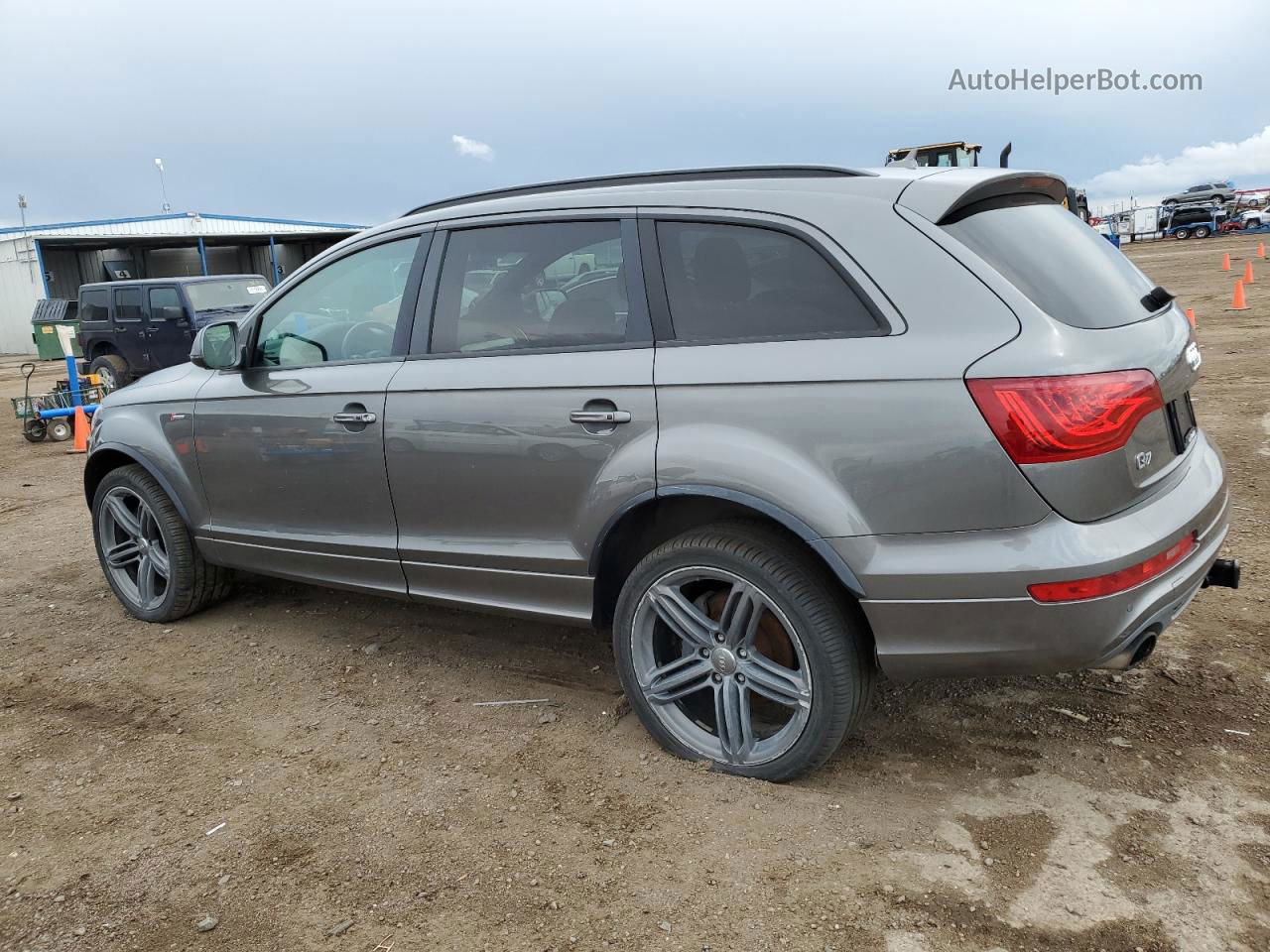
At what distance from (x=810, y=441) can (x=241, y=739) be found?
2336 millimetres

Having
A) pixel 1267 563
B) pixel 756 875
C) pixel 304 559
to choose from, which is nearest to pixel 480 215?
pixel 304 559

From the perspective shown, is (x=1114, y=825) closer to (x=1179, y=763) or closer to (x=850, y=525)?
(x=1179, y=763)

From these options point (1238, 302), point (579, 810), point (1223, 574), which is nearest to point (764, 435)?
point (579, 810)

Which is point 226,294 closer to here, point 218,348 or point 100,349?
point 100,349

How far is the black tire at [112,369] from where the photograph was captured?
15.8 m

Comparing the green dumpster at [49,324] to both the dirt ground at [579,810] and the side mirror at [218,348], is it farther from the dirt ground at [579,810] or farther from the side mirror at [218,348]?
the dirt ground at [579,810]

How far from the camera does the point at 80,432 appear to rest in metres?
11.1

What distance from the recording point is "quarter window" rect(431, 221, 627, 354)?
3.21 m

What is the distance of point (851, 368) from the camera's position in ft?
8.68

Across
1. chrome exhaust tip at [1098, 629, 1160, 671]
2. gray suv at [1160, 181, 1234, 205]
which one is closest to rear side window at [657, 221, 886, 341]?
chrome exhaust tip at [1098, 629, 1160, 671]

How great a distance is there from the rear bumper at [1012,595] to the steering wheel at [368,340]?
195 cm

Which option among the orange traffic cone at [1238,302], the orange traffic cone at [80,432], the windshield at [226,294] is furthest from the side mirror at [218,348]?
the orange traffic cone at [1238,302]

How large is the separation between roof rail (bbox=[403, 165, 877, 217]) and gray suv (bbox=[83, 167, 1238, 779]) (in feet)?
0.05

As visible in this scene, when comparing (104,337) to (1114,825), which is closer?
(1114,825)
